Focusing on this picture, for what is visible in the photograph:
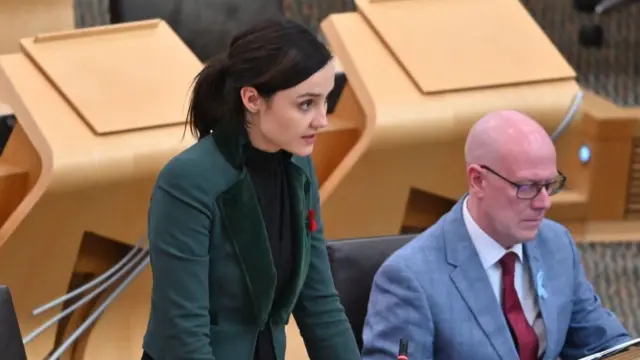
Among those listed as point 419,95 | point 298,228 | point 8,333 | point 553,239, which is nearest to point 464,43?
point 419,95

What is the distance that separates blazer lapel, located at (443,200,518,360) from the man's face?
6 centimetres

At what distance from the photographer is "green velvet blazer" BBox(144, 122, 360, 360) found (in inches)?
49.2

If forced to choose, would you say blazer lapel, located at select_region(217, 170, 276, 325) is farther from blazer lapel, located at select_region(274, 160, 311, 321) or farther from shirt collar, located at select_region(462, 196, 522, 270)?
shirt collar, located at select_region(462, 196, 522, 270)

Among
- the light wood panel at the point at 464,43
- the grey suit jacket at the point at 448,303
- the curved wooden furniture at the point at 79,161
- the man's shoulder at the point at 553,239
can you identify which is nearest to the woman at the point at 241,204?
the grey suit jacket at the point at 448,303

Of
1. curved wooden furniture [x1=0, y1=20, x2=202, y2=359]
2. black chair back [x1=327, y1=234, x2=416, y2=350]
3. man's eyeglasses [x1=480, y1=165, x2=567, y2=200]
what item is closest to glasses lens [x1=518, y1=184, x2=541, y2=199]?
man's eyeglasses [x1=480, y1=165, x2=567, y2=200]

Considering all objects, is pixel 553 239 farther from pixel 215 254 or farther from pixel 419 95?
pixel 419 95

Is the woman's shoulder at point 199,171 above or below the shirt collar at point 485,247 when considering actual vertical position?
above

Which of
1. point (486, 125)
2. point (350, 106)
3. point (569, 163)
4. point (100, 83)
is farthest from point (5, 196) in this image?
point (569, 163)

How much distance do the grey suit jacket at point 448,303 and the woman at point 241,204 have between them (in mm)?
195

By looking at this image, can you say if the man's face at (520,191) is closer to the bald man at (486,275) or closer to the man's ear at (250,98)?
the bald man at (486,275)

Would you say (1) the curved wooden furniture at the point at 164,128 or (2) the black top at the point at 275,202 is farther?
(1) the curved wooden furniture at the point at 164,128

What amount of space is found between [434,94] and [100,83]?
2.29ft

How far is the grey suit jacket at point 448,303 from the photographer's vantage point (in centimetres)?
150

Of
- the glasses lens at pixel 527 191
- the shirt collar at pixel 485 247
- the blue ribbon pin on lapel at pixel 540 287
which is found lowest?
the blue ribbon pin on lapel at pixel 540 287
